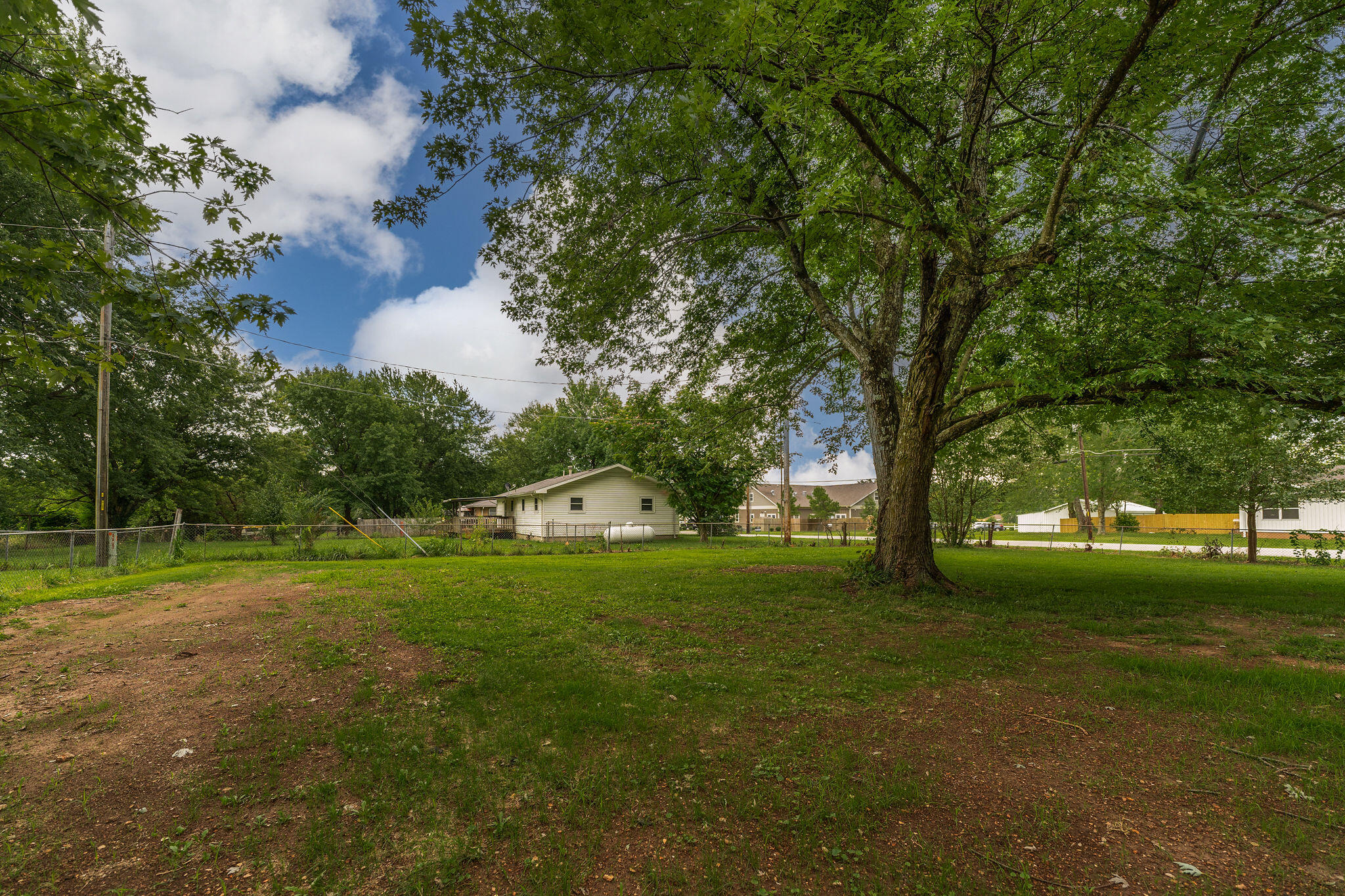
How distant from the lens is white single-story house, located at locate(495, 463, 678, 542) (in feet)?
101

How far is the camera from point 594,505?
104ft

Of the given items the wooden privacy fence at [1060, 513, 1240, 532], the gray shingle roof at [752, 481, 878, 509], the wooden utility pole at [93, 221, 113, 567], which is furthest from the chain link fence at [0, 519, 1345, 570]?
the gray shingle roof at [752, 481, 878, 509]

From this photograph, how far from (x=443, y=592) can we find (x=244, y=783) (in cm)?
709

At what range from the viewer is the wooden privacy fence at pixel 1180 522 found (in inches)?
1512

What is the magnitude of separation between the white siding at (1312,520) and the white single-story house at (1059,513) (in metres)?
8.31

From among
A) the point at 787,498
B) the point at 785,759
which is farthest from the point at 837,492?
the point at 785,759

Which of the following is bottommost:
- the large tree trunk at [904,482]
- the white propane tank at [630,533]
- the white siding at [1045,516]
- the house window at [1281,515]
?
the white siding at [1045,516]

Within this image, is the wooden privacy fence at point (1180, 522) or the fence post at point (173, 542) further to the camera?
the wooden privacy fence at point (1180, 522)

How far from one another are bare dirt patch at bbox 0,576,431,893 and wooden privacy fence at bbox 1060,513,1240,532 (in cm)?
4776

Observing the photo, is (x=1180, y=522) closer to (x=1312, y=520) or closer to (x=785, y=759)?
(x=1312, y=520)

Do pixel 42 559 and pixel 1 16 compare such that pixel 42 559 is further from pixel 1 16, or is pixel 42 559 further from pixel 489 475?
pixel 489 475

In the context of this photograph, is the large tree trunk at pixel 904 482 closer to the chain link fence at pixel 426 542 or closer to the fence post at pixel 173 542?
the chain link fence at pixel 426 542

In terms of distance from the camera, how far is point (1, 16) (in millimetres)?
2904

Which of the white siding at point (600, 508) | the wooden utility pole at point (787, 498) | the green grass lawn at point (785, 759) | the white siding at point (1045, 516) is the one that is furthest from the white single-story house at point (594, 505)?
the white siding at point (1045, 516)
